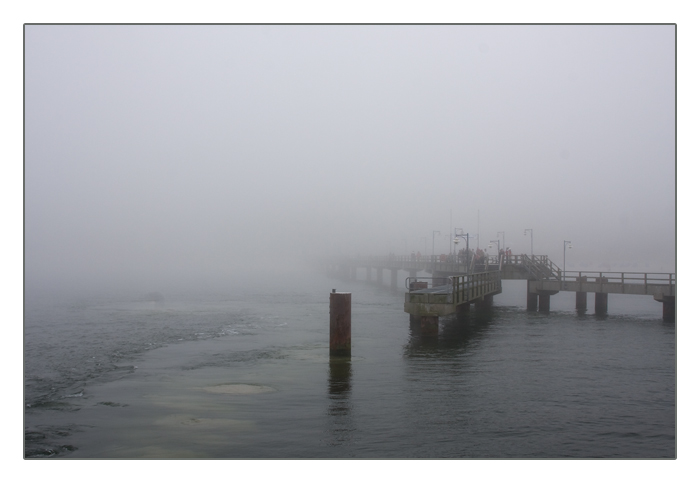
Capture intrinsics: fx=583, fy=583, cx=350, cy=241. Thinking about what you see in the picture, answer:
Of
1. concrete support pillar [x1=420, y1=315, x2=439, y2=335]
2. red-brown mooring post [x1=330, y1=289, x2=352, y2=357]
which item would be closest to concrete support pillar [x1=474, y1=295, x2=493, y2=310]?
concrete support pillar [x1=420, y1=315, x2=439, y2=335]

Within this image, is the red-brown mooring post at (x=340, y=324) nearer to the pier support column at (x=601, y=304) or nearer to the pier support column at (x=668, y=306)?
the pier support column at (x=668, y=306)

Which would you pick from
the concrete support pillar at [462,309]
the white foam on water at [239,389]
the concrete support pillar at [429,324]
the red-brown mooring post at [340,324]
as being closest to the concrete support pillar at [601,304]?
the concrete support pillar at [462,309]

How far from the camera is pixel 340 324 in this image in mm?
20969

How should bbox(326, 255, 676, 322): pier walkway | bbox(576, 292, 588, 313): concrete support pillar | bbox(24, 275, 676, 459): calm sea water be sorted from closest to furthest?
bbox(24, 275, 676, 459): calm sea water < bbox(326, 255, 676, 322): pier walkway < bbox(576, 292, 588, 313): concrete support pillar

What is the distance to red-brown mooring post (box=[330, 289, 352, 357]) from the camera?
20.6 meters

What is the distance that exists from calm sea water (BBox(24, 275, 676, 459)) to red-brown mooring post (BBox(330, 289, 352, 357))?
95 centimetres

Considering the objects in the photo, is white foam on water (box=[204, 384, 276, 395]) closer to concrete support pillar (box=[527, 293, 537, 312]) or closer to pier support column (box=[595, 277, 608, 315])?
concrete support pillar (box=[527, 293, 537, 312])

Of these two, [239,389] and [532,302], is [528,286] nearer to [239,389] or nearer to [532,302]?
[532,302]

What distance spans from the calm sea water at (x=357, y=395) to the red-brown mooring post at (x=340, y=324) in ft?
3.11

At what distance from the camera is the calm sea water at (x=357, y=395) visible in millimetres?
11422

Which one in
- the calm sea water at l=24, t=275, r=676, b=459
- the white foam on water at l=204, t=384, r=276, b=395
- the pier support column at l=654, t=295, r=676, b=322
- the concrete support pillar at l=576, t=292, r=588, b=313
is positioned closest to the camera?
the calm sea water at l=24, t=275, r=676, b=459

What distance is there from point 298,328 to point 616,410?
20727 millimetres

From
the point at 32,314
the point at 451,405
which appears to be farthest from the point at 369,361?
the point at 32,314

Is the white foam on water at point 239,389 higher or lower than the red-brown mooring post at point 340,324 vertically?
lower
